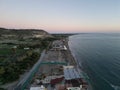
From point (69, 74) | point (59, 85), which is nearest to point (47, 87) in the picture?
point (59, 85)

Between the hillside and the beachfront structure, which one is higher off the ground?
the beachfront structure

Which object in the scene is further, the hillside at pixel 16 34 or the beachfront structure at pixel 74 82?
the hillside at pixel 16 34

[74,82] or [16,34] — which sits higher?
[74,82]

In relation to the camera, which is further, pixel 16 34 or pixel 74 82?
pixel 16 34

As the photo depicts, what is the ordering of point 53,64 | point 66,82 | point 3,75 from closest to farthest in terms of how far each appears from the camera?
point 66,82, point 3,75, point 53,64

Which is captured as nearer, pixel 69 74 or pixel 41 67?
pixel 69 74

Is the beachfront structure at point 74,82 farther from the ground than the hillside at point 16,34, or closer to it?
farther from the ground

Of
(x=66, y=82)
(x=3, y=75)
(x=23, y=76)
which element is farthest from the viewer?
(x=23, y=76)

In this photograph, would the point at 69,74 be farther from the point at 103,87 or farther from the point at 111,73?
the point at 111,73

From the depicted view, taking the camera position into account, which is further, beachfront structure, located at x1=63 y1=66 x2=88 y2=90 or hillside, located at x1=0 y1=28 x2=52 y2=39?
hillside, located at x1=0 y1=28 x2=52 y2=39
